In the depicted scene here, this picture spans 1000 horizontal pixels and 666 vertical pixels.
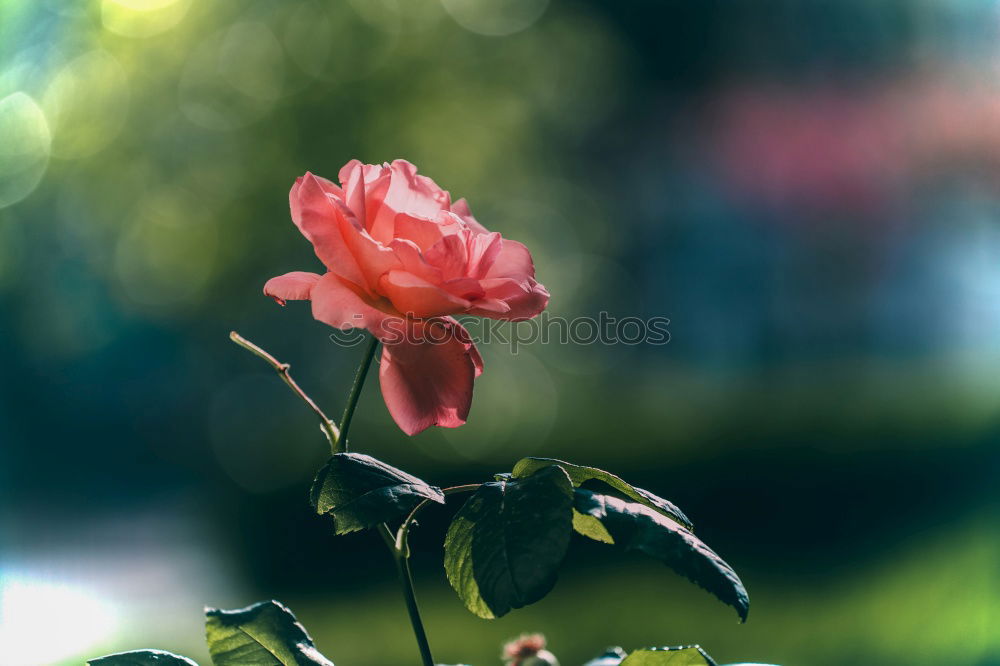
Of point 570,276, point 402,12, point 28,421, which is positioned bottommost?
point 28,421

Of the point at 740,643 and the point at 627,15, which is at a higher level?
the point at 627,15

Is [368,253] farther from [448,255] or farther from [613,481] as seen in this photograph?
[613,481]

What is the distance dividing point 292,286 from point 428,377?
0.29 feet

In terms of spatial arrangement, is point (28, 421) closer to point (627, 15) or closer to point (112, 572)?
point (112, 572)

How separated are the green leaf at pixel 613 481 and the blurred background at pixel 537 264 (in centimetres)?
254

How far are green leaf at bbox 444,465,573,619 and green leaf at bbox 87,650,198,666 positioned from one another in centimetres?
16

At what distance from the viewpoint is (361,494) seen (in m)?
0.39

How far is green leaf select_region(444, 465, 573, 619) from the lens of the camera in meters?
0.36

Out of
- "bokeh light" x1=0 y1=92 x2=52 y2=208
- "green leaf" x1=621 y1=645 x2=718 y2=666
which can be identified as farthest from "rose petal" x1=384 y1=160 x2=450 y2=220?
"bokeh light" x1=0 y1=92 x2=52 y2=208

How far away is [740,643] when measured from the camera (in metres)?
2.15

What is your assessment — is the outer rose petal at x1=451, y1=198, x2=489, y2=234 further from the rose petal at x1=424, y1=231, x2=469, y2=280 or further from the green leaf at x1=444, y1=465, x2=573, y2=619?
the green leaf at x1=444, y1=465, x2=573, y2=619

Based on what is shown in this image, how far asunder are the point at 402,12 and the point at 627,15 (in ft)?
4.39

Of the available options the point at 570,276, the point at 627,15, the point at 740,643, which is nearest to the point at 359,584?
the point at 740,643

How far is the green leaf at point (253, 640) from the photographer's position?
16.9 inches
